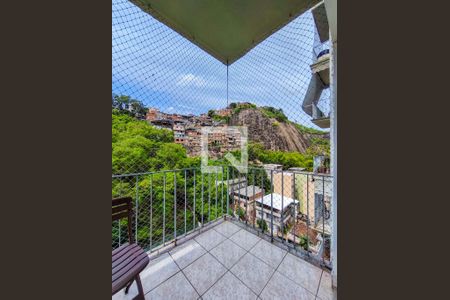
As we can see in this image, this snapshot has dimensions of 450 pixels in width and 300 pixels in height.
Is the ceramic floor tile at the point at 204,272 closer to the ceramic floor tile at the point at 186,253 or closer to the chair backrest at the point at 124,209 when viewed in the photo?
the ceramic floor tile at the point at 186,253

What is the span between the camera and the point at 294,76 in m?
2.67

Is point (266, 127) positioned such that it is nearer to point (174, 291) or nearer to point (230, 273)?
point (230, 273)

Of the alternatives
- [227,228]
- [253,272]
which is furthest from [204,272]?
[227,228]

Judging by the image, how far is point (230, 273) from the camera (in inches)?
72.1

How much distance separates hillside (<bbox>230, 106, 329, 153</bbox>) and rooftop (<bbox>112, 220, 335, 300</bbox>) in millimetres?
2226

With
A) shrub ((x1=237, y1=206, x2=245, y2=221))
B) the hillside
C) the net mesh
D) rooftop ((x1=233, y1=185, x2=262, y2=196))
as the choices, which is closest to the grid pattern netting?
the net mesh

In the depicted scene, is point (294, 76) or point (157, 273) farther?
point (294, 76)

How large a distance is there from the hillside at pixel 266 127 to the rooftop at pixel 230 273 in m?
2.23

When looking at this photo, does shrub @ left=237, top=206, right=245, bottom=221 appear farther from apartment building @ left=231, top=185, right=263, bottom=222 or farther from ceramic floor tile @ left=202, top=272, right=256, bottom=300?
ceramic floor tile @ left=202, top=272, right=256, bottom=300

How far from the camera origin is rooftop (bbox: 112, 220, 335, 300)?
1.59 metres

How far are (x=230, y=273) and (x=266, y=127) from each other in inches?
124
